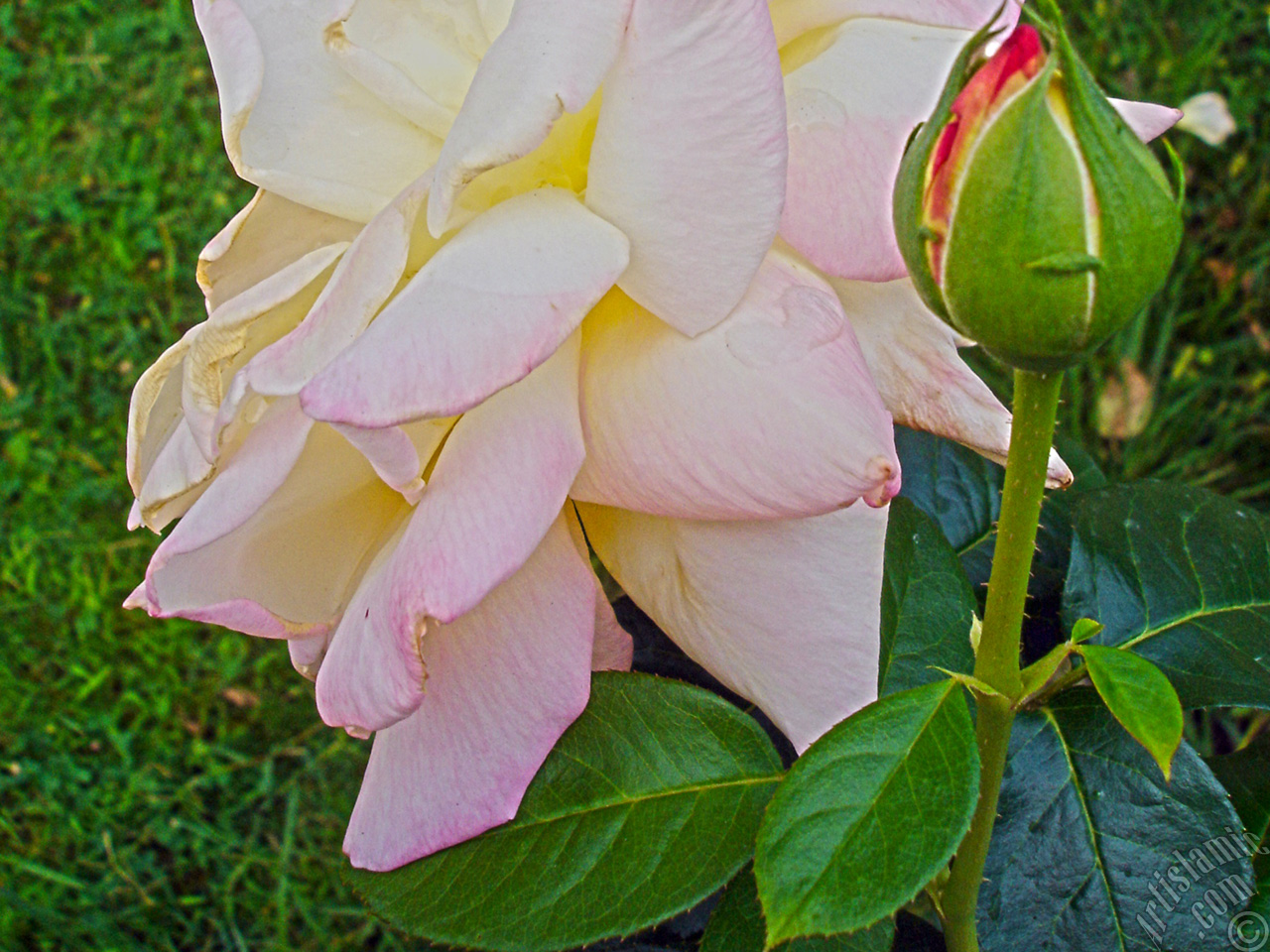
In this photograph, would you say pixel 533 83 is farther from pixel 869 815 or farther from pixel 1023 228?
pixel 869 815

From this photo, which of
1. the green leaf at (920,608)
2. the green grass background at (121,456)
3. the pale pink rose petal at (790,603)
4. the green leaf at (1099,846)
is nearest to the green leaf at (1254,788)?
the green leaf at (1099,846)

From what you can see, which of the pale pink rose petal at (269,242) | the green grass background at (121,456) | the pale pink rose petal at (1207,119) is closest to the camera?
the pale pink rose petal at (269,242)

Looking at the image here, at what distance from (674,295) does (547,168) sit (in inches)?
4.1

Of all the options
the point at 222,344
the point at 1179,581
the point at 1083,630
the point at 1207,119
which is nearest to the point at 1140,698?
the point at 1083,630

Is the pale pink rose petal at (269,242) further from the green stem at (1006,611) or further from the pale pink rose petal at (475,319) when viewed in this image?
the green stem at (1006,611)

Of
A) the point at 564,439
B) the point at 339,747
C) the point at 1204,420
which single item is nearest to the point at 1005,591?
the point at 564,439

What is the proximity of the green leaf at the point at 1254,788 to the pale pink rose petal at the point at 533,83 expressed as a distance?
0.50 metres

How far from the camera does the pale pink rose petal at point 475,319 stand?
0.41m

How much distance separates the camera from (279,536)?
0.53m

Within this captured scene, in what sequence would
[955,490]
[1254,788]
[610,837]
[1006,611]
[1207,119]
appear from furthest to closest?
[1207,119] < [955,490] < [1254,788] < [610,837] < [1006,611]

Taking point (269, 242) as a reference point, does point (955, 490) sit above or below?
below

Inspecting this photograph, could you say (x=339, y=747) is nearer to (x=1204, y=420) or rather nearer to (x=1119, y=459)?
(x=1119, y=459)

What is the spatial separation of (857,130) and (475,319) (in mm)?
178

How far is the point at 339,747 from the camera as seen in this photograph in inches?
63.1
